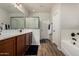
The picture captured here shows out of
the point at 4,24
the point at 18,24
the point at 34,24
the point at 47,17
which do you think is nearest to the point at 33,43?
the point at 34,24

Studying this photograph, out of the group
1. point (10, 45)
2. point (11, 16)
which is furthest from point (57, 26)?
point (10, 45)

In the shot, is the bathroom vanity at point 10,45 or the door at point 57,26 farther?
the door at point 57,26

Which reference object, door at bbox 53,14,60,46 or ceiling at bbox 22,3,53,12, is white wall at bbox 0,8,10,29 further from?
door at bbox 53,14,60,46

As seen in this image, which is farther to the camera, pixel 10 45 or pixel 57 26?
pixel 57 26

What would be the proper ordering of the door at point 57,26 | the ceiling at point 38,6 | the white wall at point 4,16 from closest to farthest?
the ceiling at point 38,6 → the white wall at point 4,16 → the door at point 57,26

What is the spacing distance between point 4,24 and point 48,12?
47.7 inches

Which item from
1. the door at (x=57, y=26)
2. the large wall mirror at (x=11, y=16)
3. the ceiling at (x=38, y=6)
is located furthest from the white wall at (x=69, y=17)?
the large wall mirror at (x=11, y=16)

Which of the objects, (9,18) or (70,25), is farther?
(70,25)

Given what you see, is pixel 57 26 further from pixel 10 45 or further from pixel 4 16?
pixel 10 45

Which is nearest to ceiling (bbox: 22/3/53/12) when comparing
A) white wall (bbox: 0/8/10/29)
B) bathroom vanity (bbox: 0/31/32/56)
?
white wall (bbox: 0/8/10/29)

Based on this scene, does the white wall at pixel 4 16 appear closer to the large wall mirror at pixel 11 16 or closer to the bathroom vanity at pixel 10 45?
the large wall mirror at pixel 11 16

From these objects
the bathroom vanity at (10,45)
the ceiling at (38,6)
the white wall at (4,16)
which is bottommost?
the bathroom vanity at (10,45)

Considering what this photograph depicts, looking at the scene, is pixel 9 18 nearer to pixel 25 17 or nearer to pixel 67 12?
pixel 25 17

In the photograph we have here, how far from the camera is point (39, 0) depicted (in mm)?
1504
